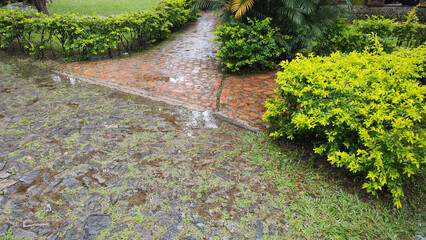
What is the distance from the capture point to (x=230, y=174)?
119 inches

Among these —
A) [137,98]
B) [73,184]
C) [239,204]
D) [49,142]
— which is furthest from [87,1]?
[239,204]

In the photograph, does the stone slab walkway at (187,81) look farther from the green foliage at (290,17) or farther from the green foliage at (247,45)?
the green foliage at (290,17)

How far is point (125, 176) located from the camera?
295 cm

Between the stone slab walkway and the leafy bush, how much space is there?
92cm

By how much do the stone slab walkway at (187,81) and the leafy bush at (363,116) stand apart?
924 millimetres

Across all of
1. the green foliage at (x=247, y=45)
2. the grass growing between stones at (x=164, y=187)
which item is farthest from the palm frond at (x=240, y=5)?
the grass growing between stones at (x=164, y=187)

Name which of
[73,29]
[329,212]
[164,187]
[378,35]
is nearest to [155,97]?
[164,187]

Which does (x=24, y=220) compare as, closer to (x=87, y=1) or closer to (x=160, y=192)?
(x=160, y=192)

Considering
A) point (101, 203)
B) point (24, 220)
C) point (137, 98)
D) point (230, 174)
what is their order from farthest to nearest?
point (137, 98), point (230, 174), point (101, 203), point (24, 220)

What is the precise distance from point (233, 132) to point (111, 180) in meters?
1.81

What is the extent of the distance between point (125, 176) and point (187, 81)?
123 inches

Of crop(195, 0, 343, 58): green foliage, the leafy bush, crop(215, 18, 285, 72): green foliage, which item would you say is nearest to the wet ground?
the leafy bush

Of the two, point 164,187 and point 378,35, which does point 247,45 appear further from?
point 164,187

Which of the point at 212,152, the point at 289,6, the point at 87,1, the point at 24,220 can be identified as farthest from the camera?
the point at 87,1
